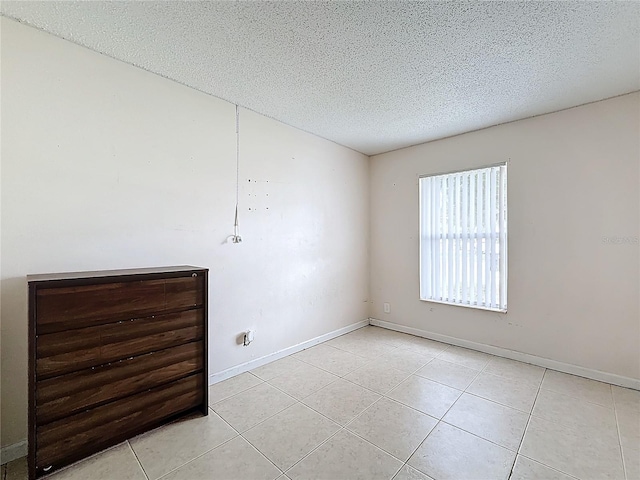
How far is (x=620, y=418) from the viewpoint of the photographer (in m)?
2.03

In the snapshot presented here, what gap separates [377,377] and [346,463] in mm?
1115

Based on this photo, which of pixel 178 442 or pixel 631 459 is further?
pixel 178 442

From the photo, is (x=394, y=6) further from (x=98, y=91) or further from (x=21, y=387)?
(x=21, y=387)

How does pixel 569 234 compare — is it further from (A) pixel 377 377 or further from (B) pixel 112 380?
(B) pixel 112 380

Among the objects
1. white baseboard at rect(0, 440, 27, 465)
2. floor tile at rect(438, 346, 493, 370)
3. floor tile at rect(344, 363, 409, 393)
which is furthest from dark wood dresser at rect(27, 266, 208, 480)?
floor tile at rect(438, 346, 493, 370)

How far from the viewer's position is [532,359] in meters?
2.95

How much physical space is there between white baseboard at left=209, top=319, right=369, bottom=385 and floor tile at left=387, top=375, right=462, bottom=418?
124 cm

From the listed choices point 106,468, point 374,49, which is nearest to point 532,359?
point 374,49

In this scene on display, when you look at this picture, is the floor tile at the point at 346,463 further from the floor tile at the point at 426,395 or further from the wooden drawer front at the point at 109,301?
the wooden drawer front at the point at 109,301

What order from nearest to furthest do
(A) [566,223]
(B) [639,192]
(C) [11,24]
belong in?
(C) [11,24] → (B) [639,192] → (A) [566,223]

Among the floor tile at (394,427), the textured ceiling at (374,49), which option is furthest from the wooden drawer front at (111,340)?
the textured ceiling at (374,49)

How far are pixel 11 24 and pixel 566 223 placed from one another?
4413 millimetres

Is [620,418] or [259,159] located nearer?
[620,418]

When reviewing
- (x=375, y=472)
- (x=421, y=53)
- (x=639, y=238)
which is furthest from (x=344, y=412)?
(x=639, y=238)
